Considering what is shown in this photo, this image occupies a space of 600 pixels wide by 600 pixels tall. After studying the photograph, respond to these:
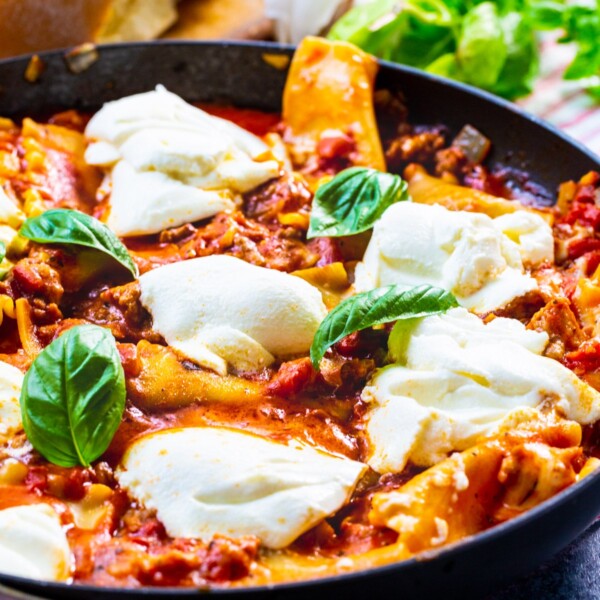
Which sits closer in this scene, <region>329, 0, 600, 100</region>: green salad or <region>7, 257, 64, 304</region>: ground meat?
<region>7, 257, 64, 304</region>: ground meat

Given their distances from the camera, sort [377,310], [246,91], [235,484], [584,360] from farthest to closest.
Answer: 1. [246,91]
2. [584,360]
3. [377,310]
4. [235,484]

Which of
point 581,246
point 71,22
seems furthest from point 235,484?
point 71,22

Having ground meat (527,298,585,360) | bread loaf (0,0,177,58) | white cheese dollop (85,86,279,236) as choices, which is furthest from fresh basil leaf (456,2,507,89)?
ground meat (527,298,585,360)

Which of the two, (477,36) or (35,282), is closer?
(35,282)

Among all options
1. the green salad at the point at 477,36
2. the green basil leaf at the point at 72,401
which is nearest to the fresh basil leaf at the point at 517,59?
the green salad at the point at 477,36

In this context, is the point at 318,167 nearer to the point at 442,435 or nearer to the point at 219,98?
the point at 219,98

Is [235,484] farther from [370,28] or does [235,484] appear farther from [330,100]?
[370,28]

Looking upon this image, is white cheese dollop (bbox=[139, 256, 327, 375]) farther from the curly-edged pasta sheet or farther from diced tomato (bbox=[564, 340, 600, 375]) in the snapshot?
the curly-edged pasta sheet
